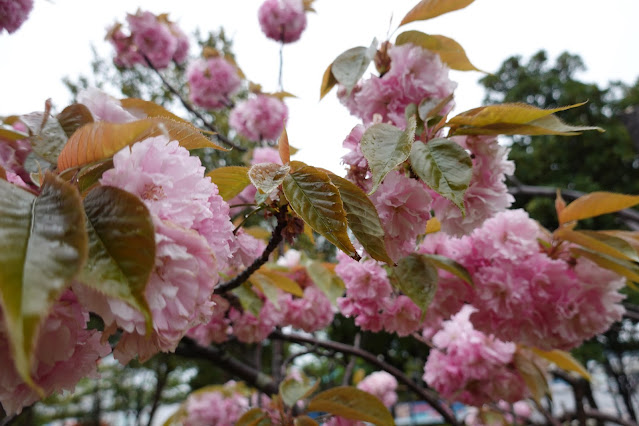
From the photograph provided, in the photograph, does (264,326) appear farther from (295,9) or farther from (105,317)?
(295,9)

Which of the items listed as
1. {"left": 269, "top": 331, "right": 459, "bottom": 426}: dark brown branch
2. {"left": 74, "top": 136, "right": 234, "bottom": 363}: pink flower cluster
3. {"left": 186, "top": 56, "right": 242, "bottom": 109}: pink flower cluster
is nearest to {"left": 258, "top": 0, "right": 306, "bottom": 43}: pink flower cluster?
{"left": 186, "top": 56, "right": 242, "bottom": 109}: pink flower cluster

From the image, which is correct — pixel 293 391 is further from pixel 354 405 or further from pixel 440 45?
pixel 440 45

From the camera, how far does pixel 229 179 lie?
0.57 metres

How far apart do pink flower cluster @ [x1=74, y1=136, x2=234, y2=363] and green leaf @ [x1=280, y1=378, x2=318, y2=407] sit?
0.70 meters

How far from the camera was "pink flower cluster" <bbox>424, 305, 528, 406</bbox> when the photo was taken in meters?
1.26

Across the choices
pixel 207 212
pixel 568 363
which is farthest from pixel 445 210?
pixel 568 363

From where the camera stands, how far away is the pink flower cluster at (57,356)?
330 millimetres

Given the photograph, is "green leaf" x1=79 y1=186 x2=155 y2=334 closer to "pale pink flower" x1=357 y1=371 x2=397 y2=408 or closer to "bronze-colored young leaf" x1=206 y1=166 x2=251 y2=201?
"bronze-colored young leaf" x1=206 y1=166 x2=251 y2=201

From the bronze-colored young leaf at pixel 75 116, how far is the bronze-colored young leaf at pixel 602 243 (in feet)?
2.99

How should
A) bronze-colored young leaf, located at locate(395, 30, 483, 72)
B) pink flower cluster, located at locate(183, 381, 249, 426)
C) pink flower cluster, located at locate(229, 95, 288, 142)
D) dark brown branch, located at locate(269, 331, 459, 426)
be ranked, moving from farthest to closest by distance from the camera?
pink flower cluster, located at locate(229, 95, 288, 142)
pink flower cluster, located at locate(183, 381, 249, 426)
dark brown branch, located at locate(269, 331, 459, 426)
bronze-colored young leaf, located at locate(395, 30, 483, 72)

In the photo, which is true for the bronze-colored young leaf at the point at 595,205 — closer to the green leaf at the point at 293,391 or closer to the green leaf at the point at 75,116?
the green leaf at the point at 293,391

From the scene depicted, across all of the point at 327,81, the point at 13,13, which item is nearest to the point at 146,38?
the point at 13,13

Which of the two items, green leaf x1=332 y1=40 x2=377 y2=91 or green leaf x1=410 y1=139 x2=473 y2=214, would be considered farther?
green leaf x1=332 y1=40 x2=377 y2=91

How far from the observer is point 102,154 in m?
0.34
